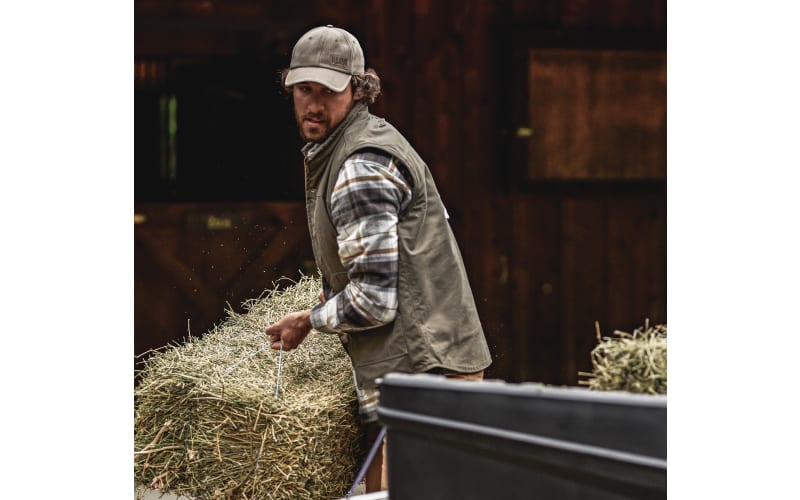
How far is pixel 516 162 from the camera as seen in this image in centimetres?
542

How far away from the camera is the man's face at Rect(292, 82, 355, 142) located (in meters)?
2.90

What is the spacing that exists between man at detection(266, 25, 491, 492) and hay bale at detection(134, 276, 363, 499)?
16 cm

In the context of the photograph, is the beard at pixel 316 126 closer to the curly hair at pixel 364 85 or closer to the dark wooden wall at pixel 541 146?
the curly hair at pixel 364 85

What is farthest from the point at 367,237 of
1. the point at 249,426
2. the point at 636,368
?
the point at 636,368

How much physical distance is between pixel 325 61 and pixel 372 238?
0.54 meters

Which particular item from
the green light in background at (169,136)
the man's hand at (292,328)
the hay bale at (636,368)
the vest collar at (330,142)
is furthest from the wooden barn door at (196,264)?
the hay bale at (636,368)

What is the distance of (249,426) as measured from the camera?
117 inches

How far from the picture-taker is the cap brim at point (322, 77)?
286cm

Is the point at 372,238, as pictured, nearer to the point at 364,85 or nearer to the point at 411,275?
the point at 411,275

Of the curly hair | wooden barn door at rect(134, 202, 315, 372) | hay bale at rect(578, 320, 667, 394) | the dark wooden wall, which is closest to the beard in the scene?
the curly hair

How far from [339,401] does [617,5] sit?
3.26 metres

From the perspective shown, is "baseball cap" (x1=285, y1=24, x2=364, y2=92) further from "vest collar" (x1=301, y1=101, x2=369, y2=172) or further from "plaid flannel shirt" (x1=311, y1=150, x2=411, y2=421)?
"plaid flannel shirt" (x1=311, y1=150, x2=411, y2=421)

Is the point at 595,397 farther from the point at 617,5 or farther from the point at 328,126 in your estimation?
the point at 617,5

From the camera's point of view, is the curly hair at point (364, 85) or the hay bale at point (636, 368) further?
the curly hair at point (364, 85)
